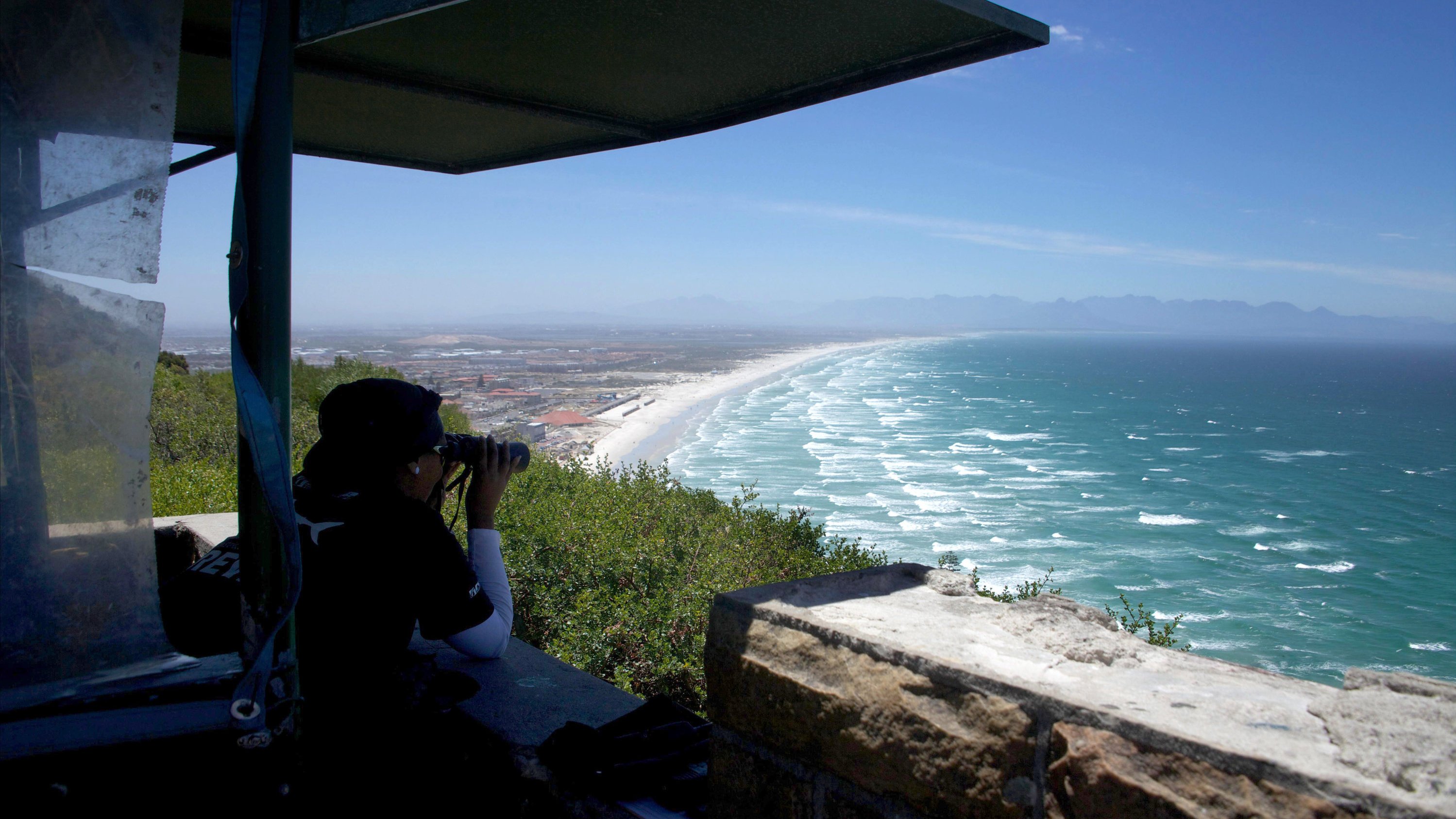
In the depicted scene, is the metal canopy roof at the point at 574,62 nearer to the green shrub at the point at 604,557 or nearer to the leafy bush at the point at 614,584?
the green shrub at the point at 604,557

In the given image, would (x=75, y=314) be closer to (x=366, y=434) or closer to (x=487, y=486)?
(x=366, y=434)

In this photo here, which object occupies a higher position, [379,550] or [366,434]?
[366,434]

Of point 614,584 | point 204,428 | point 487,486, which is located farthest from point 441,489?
point 204,428

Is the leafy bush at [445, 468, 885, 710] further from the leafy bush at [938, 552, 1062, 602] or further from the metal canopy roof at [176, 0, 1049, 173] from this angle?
the metal canopy roof at [176, 0, 1049, 173]

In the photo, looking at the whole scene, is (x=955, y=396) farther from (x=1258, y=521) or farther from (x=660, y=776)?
(x=660, y=776)

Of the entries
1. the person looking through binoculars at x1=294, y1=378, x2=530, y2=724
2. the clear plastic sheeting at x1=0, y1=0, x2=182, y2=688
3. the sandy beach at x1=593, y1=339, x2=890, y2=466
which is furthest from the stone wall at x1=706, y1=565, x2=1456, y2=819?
the sandy beach at x1=593, y1=339, x2=890, y2=466
